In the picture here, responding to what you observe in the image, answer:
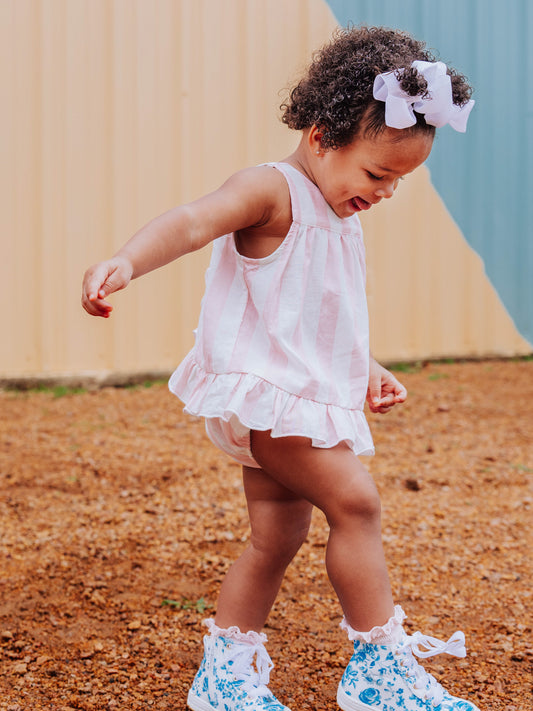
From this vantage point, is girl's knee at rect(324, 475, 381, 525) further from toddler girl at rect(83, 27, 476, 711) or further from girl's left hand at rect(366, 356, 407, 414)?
girl's left hand at rect(366, 356, 407, 414)

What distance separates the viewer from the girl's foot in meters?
1.42

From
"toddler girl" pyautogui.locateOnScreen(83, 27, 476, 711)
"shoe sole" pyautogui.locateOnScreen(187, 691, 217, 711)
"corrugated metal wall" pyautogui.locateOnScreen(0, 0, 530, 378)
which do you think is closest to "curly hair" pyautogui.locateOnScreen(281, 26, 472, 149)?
"toddler girl" pyautogui.locateOnScreen(83, 27, 476, 711)

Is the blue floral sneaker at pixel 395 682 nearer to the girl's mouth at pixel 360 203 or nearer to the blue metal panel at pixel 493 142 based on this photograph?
the girl's mouth at pixel 360 203

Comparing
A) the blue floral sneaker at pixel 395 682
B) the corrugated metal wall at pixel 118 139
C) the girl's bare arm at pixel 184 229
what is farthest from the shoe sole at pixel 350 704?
the corrugated metal wall at pixel 118 139

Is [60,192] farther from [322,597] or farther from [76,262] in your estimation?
[322,597]

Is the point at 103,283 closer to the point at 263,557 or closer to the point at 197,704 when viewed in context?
the point at 263,557

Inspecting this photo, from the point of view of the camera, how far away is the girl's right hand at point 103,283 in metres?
1.18

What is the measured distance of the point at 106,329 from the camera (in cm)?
492

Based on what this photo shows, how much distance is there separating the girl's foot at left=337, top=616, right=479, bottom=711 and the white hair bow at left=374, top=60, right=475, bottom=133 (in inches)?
35.4

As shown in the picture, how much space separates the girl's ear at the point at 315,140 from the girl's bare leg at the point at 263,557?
639 mm

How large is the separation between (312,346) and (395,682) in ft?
1.99

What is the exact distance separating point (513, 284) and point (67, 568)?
448 centimetres

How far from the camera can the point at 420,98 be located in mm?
1428

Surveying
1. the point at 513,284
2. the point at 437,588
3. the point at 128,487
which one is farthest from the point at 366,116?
the point at 513,284
